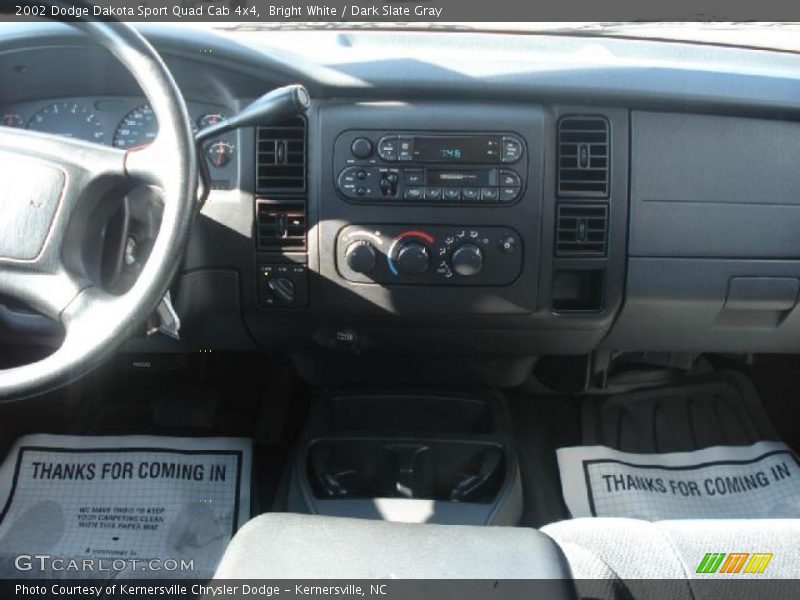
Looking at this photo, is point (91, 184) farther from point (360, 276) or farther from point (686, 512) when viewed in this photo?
Answer: point (686, 512)

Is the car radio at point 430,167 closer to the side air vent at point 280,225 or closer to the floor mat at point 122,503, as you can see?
the side air vent at point 280,225

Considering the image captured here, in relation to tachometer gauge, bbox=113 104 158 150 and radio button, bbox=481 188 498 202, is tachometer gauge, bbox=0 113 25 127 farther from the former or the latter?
radio button, bbox=481 188 498 202

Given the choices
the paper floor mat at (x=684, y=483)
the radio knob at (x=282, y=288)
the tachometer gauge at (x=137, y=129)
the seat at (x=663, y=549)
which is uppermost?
the tachometer gauge at (x=137, y=129)

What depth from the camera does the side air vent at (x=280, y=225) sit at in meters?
1.68

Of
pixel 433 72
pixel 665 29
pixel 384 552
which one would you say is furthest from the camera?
pixel 665 29

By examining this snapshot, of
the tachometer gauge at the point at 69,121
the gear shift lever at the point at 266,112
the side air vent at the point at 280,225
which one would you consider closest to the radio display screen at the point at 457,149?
the side air vent at the point at 280,225

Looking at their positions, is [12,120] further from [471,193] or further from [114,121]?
[471,193]

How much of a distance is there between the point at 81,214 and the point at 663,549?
39.8 inches

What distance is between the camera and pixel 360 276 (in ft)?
5.63

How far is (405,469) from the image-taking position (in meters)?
1.91

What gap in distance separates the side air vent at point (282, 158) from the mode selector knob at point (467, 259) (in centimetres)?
33

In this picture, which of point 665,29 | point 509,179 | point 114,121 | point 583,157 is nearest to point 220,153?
point 114,121

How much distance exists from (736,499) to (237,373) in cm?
134

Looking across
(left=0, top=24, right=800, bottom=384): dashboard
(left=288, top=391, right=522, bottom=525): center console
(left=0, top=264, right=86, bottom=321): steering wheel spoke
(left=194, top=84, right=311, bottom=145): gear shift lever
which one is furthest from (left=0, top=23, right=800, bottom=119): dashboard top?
(left=288, top=391, right=522, bottom=525): center console
